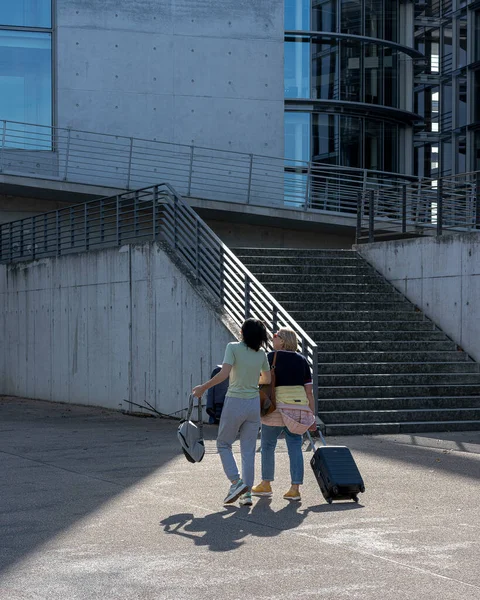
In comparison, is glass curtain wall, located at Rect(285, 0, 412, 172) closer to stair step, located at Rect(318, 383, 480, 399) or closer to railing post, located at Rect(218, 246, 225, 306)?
railing post, located at Rect(218, 246, 225, 306)

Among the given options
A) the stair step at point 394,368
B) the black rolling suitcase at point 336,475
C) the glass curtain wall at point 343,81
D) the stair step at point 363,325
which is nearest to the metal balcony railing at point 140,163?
the glass curtain wall at point 343,81

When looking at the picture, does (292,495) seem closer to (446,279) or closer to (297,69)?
(446,279)

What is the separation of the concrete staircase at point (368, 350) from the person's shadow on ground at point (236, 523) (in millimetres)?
4965

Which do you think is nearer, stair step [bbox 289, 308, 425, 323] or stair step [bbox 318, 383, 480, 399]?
stair step [bbox 318, 383, 480, 399]

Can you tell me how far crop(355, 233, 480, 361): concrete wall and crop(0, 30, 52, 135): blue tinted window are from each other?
13934 mm

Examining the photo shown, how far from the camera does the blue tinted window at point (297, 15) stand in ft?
106

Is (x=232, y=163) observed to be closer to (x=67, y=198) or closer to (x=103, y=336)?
(x=67, y=198)

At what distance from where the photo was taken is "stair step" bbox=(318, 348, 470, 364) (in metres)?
15.7

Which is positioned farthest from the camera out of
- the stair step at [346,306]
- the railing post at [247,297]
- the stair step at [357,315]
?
the stair step at [346,306]

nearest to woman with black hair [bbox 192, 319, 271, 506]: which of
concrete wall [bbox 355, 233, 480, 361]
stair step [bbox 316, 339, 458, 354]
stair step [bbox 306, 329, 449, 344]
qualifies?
stair step [bbox 316, 339, 458, 354]

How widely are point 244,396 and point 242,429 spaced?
0.29 meters

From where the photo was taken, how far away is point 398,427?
14.0m

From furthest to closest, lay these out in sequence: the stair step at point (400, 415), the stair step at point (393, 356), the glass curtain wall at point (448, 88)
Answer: the glass curtain wall at point (448, 88)
the stair step at point (393, 356)
the stair step at point (400, 415)

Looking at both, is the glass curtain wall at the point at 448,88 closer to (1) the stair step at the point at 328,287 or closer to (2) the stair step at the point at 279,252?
(2) the stair step at the point at 279,252
